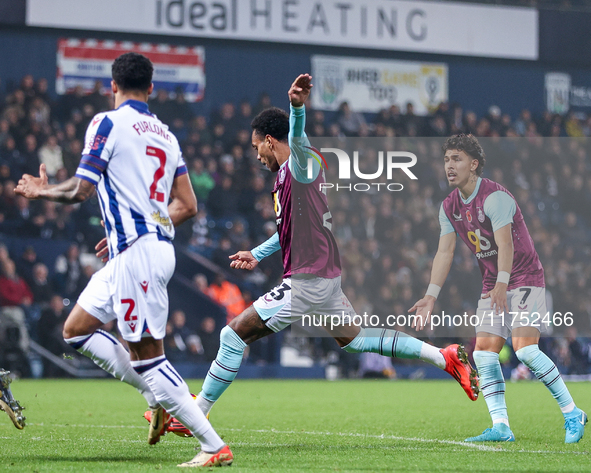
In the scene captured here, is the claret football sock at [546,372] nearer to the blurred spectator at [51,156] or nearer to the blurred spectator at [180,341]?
the blurred spectator at [180,341]

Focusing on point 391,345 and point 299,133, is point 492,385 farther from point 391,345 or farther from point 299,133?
point 299,133

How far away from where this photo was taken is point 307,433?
23.5ft

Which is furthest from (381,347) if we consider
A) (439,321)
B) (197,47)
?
(197,47)

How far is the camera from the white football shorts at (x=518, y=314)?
672 cm

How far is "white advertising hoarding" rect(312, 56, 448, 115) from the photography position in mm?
22188

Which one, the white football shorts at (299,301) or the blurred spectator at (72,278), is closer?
the white football shorts at (299,301)

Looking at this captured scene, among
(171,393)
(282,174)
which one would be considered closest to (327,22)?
(282,174)

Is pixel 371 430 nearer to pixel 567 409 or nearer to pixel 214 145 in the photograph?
pixel 567 409

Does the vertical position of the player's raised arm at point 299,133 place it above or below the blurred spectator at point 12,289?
above

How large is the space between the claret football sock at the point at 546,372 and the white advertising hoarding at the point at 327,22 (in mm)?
15037

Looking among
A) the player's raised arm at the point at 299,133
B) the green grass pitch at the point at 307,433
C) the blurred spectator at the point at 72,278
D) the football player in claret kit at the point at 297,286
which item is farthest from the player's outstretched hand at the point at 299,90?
the blurred spectator at the point at 72,278

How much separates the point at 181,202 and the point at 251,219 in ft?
41.4

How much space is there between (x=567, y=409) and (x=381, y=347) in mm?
1626

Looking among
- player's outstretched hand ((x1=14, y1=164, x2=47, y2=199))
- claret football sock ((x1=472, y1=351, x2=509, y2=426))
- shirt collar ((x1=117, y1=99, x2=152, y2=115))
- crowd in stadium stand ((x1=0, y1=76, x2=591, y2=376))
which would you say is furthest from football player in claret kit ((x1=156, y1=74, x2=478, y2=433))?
crowd in stadium stand ((x1=0, y1=76, x2=591, y2=376))
